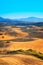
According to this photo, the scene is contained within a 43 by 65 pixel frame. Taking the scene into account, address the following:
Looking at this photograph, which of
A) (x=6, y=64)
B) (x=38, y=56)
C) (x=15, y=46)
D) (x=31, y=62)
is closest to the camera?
(x=6, y=64)

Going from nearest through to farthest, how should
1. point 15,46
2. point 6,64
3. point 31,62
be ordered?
point 6,64
point 31,62
point 15,46

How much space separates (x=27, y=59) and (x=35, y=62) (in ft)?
2.09

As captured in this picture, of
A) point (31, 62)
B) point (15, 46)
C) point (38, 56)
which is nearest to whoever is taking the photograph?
point (31, 62)

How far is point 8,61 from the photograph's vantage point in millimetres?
12883

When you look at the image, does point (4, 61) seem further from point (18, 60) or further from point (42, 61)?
point (42, 61)

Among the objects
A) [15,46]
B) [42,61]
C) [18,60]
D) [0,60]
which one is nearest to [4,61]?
[0,60]

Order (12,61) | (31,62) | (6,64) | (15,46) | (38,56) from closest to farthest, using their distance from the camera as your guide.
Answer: (6,64)
(12,61)
(31,62)
(38,56)
(15,46)

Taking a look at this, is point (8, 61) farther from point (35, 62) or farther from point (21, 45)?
point (21, 45)

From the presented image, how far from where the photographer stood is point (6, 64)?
1229 cm

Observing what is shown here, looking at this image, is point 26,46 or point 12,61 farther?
point 26,46

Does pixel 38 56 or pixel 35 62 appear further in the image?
pixel 38 56

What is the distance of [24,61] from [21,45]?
16.5 meters

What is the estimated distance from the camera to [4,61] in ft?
41.6

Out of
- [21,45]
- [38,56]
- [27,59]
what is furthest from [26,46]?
[27,59]
